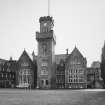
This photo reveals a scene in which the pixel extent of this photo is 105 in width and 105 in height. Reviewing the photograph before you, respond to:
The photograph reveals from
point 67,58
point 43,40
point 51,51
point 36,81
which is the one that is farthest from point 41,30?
point 36,81

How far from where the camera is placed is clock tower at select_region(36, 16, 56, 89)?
69125mm

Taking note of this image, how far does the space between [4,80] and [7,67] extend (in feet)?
21.6

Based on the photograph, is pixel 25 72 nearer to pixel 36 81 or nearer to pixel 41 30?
pixel 36 81

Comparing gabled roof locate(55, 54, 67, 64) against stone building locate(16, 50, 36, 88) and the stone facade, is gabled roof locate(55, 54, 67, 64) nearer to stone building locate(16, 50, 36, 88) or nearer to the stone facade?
the stone facade

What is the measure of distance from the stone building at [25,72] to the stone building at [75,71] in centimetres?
1325

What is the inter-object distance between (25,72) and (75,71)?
19.2 metres

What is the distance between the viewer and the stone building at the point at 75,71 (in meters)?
69.6

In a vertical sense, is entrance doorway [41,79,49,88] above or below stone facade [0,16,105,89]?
below

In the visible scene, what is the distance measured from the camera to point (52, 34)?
7025 cm

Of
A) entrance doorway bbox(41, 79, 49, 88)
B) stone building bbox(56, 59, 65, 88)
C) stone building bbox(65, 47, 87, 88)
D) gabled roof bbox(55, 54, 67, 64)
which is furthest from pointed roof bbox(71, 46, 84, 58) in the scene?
entrance doorway bbox(41, 79, 49, 88)

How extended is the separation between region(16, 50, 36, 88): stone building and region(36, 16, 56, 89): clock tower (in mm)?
4324

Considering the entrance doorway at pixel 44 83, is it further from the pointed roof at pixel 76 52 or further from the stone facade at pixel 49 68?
the pointed roof at pixel 76 52

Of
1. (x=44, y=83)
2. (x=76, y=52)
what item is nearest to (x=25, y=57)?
(x=44, y=83)

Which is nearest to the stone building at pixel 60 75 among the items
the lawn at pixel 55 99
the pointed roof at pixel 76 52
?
the pointed roof at pixel 76 52
